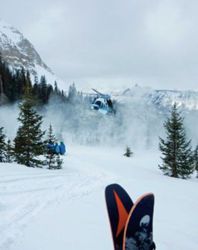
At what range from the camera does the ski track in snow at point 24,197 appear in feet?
16.5

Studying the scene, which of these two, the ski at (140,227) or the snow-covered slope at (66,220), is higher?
the ski at (140,227)

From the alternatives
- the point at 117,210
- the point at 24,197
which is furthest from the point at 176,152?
the point at 117,210

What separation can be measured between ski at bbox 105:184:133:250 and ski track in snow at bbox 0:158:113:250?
1753 millimetres

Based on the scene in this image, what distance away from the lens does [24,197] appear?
7.61m

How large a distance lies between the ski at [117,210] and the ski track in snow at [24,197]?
175cm

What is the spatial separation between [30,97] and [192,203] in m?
17.0

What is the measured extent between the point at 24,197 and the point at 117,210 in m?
4.59

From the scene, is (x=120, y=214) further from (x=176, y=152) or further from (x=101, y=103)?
(x=176, y=152)

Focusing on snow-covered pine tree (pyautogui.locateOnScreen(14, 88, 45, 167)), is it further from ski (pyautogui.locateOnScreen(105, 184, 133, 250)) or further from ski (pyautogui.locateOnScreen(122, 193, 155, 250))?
ski (pyautogui.locateOnScreen(122, 193, 155, 250))

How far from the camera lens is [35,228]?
5184 mm

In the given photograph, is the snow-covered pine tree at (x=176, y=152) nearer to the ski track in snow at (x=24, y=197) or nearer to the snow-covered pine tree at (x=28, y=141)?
the snow-covered pine tree at (x=28, y=141)

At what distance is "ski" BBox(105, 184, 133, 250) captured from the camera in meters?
3.58

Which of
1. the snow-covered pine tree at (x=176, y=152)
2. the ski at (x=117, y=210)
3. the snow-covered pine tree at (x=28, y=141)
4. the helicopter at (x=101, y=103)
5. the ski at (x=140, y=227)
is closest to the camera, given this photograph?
the ski at (x=140, y=227)

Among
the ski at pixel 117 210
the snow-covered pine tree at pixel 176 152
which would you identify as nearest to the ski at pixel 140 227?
the ski at pixel 117 210
